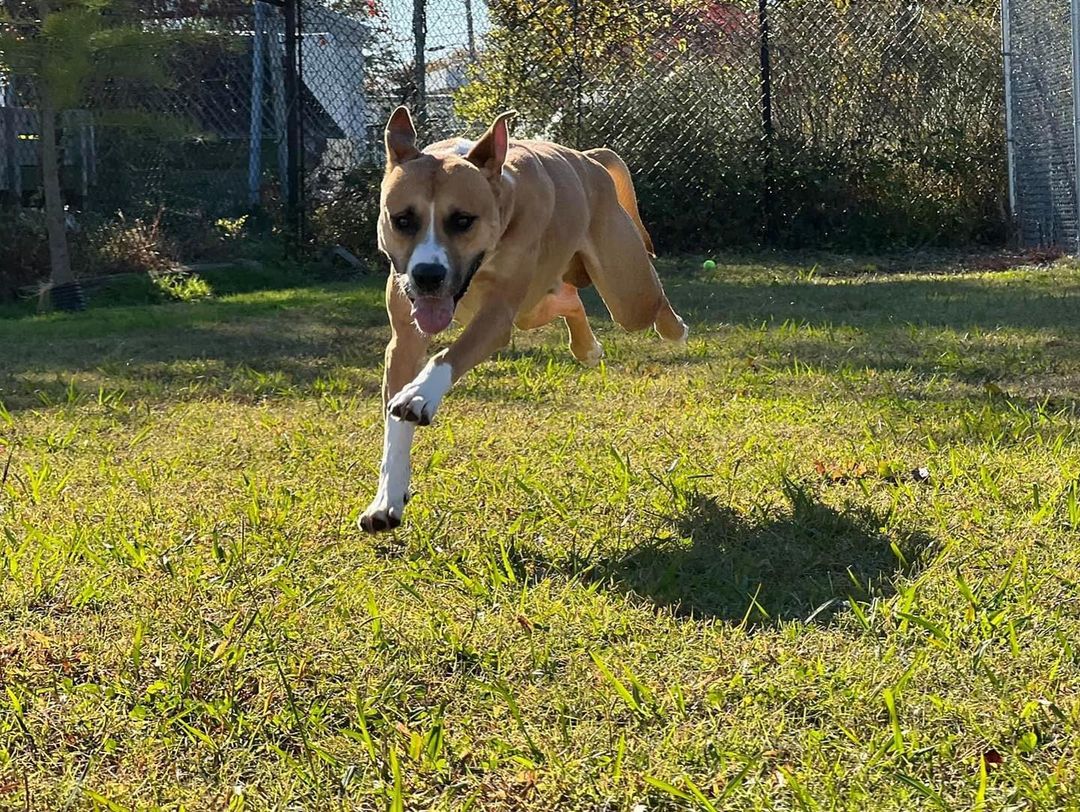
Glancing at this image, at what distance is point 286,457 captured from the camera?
4.54 meters

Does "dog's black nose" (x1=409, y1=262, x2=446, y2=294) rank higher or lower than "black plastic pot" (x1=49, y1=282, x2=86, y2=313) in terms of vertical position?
higher

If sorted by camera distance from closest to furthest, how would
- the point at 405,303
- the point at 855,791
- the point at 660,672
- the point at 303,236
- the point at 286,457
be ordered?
the point at 855,791, the point at 660,672, the point at 405,303, the point at 286,457, the point at 303,236

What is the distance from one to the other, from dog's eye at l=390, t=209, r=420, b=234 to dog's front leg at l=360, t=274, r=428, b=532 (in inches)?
8.6

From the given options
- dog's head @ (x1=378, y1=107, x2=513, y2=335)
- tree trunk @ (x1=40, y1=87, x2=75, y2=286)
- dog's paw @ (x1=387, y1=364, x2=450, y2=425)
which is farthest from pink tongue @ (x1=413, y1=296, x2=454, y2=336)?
tree trunk @ (x1=40, y1=87, x2=75, y2=286)

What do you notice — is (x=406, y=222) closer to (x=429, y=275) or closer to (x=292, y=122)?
(x=429, y=275)

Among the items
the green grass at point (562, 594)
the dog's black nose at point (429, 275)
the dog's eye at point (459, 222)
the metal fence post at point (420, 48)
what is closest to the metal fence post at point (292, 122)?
the metal fence post at point (420, 48)

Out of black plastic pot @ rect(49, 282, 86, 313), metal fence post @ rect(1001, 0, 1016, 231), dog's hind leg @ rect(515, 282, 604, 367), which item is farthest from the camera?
metal fence post @ rect(1001, 0, 1016, 231)

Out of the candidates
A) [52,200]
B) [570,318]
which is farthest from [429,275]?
[52,200]

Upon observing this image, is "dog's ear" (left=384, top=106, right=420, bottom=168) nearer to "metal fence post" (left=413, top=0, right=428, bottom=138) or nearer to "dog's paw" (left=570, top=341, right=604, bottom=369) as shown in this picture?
"dog's paw" (left=570, top=341, right=604, bottom=369)

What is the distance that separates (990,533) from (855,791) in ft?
4.77

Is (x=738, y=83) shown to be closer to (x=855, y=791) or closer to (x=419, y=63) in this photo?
(x=419, y=63)

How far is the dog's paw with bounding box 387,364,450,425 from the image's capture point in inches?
142

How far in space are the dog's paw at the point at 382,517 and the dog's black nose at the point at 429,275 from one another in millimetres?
595

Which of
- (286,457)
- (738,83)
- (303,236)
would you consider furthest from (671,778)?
(738,83)
